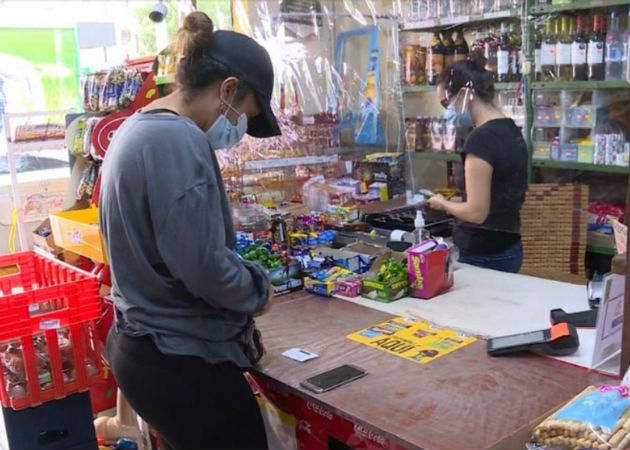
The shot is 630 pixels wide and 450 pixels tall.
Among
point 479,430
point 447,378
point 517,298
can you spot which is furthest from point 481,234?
point 479,430

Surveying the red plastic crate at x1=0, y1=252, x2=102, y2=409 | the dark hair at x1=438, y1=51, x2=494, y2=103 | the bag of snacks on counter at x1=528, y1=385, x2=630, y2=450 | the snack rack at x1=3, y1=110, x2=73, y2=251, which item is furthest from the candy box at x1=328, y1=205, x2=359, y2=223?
the snack rack at x1=3, y1=110, x2=73, y2=251

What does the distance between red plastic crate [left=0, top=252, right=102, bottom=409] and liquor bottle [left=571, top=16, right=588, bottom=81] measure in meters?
2.48

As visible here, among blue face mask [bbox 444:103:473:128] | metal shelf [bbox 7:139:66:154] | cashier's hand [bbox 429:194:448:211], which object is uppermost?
blue face mask [bbox 444:103:473:128]

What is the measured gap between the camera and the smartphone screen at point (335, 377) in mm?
1519

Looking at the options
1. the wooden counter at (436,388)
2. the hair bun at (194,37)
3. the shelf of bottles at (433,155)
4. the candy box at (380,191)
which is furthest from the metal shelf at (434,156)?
the hair bun at (194,37)

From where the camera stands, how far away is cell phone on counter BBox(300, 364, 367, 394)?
1.51m

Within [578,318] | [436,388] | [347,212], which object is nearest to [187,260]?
[436,388]

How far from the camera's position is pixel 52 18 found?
4.77 metres

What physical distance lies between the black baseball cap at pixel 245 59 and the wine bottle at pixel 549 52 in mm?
2153

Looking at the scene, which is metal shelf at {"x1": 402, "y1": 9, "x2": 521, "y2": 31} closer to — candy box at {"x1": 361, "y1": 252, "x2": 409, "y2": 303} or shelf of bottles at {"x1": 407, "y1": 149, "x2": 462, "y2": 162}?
shelf of bottles at {"x1": 407, "y1": 149, "x2": 462, "y2": 162}

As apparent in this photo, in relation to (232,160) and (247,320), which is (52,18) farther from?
(247,320)

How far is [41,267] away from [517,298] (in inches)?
74.7

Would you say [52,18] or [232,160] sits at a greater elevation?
[52,18]

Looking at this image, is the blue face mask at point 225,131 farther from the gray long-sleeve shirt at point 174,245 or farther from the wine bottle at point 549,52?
the wine bottle at point 549,52
